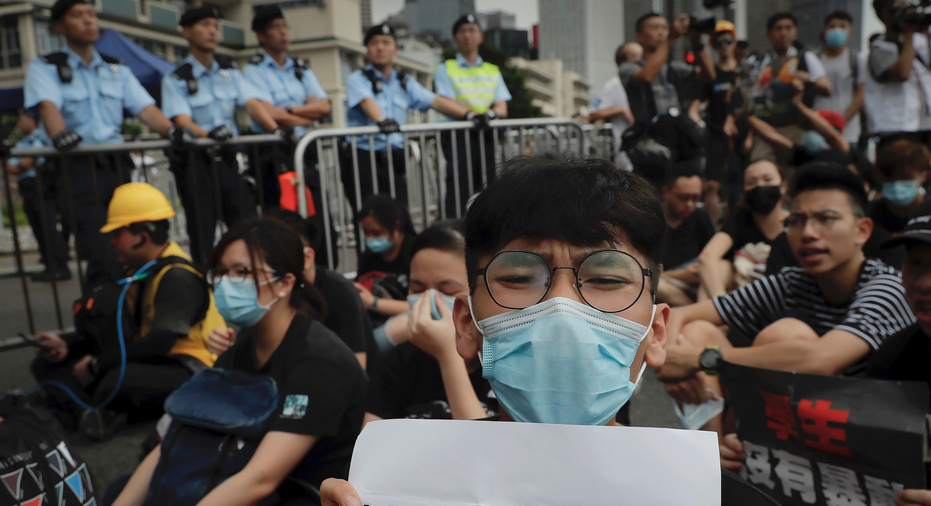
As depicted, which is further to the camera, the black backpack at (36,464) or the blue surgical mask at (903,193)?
the blue surgical mask at (903,193)

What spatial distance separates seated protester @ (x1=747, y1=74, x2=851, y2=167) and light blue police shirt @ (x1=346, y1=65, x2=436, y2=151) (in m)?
3.29

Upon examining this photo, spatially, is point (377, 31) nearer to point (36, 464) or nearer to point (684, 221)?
point (684, 221)

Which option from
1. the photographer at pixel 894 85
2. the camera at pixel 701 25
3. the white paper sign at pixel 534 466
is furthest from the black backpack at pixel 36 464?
the photographer at pixel 894 85

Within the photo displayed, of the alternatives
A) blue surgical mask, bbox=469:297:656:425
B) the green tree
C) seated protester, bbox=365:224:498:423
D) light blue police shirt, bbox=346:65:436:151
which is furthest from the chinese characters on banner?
the green tree

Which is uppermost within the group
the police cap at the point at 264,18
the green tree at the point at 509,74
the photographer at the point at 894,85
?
the green tree at the point at 509,74

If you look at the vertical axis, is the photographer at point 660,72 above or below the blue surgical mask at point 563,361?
above

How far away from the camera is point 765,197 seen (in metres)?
4.20

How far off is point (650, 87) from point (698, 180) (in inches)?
73.7

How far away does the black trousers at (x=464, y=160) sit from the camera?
19.8 feet

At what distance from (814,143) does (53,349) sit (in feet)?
19.9

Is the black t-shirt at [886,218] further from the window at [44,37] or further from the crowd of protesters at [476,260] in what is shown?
the window at [44,37]

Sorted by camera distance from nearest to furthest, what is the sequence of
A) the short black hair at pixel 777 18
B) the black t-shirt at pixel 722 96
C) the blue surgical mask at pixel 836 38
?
1. the blue surgical mask at pixel 836 38
2. the black t-shirt at pixel 722 96
3. the short black hair at pixel 777 18

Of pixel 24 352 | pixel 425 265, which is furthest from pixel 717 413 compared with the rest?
pixel 24 352

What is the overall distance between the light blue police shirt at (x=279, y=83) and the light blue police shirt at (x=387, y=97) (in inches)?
22.0
